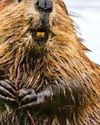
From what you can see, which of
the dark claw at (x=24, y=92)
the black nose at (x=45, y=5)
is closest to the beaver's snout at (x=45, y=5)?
the black nose at (x=45, y=5)

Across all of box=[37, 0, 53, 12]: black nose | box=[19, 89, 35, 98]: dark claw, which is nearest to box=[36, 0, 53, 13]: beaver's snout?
box=[37, 0, 53, 12]: black nose

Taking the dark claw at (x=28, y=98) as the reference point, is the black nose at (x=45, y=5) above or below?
above

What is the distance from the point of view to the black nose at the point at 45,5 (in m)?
4.15

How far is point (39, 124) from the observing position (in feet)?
14.4

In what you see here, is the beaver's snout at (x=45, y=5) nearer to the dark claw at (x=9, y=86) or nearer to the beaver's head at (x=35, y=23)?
the beaver's head at (x=35, y=23)

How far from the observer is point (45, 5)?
4.16m

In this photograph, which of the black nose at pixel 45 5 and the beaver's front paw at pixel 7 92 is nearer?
the black nose at pixel 45 5

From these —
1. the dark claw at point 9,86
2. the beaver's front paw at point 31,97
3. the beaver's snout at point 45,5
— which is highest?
the beaver's snout at point 45,5

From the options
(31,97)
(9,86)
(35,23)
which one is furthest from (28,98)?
(35,23)

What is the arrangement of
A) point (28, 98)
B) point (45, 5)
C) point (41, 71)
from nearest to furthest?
point (45, 5)
point (28, 98)
point (41, 71)

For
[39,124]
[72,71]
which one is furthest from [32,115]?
[72,71]

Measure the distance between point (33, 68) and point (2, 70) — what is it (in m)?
0.17

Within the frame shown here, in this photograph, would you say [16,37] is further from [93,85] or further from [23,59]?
[93,85]

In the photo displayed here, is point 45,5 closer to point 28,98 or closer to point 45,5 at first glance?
point 45,5
